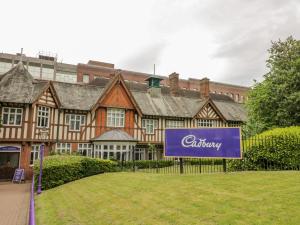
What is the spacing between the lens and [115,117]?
2906 cm

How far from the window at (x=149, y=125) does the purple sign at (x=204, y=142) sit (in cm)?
1462

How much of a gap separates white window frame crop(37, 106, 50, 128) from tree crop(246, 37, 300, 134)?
61.9 feet

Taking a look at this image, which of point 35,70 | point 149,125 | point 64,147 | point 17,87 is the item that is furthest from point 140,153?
point 35,70

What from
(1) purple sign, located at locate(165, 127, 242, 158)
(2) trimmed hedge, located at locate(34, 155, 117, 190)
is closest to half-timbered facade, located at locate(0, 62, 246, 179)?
(2) trimmed hedge, located at locate(34, 155, 117, 190)

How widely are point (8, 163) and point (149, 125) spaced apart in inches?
577

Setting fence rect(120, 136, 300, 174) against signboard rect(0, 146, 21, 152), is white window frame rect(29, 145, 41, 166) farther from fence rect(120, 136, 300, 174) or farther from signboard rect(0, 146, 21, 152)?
fence rect(120, 136, 300, 174)

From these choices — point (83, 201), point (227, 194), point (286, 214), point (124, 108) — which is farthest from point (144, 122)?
point (286, 214)

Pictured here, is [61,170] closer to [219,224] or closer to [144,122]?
[219,224]

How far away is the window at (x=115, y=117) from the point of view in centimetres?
2873

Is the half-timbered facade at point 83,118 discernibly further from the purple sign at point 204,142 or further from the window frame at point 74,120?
the purple sign at point 204,142

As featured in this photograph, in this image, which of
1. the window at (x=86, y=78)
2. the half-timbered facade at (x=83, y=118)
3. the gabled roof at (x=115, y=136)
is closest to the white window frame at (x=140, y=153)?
the half-timbered facade at (x=83, y=118)

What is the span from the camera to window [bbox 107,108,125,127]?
28728 millimetres

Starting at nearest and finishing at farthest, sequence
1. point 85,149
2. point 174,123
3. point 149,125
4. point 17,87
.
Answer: point 17,87 → point 85,149 → point 149,125 → point 174,123

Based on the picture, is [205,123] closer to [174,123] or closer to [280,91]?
[174,123]
